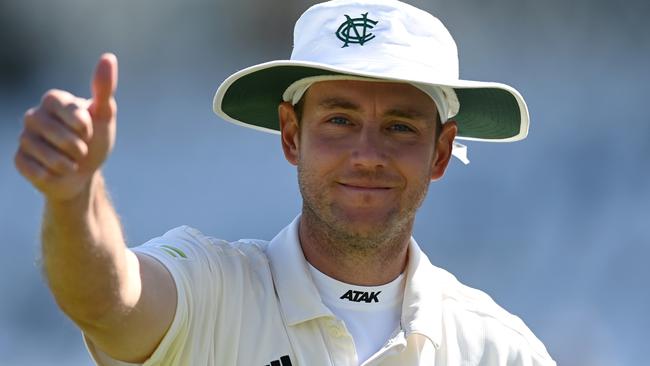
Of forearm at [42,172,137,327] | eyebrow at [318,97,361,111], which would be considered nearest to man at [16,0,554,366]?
eyebrow at [318,97,361,111]

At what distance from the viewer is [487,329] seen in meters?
3.57

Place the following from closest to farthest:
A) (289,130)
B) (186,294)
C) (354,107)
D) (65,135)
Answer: (65,135), (186,294), (354,107), (289,130)

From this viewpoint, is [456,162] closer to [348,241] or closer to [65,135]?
[348,241]

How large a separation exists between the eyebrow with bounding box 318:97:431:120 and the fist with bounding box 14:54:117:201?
115 centimetres

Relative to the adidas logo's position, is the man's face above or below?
above

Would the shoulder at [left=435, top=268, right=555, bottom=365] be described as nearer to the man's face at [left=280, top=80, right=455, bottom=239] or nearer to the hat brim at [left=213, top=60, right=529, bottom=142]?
the man's face at [left=280, top=80, right=455, bottom=239]

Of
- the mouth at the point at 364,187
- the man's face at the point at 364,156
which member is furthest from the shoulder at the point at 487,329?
the mouth at the point at 364,187

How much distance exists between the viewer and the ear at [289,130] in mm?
3650

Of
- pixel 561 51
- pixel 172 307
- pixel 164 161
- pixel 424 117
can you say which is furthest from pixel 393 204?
pixel 561 51

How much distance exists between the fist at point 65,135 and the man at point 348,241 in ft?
1.97

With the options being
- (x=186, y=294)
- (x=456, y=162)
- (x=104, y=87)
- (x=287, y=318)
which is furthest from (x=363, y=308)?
(x=456, y=162)

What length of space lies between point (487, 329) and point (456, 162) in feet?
7.47

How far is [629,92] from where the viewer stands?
6340 millimetres

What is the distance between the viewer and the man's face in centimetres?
341
